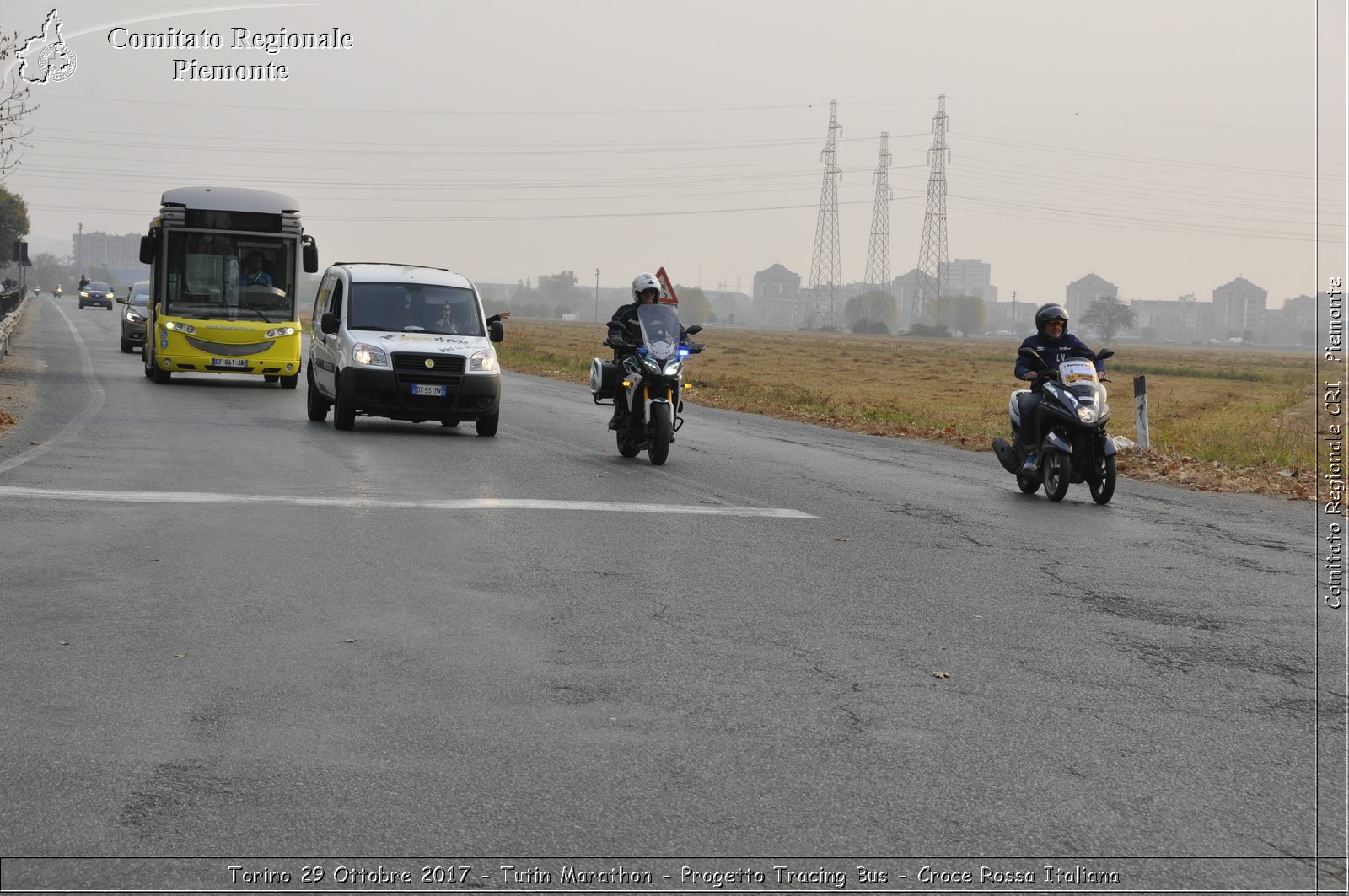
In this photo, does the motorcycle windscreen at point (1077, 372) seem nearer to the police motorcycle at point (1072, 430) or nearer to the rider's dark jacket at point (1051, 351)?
the police motorcycle at point (1072, 430)

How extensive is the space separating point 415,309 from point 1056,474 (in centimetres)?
896

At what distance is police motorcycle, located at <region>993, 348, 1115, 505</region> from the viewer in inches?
512

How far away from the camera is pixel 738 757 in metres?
5.06

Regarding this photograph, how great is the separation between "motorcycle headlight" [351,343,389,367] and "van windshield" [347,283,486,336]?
0.87 meters

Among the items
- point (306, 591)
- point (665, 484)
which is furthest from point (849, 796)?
point (665, 484)

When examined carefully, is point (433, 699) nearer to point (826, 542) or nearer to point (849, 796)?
point (849, 796)

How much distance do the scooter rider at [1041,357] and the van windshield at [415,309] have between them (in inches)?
312

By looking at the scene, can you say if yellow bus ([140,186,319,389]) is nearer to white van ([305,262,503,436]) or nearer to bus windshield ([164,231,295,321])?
bus windshield ([164,231,295,321])

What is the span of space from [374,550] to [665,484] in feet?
15.4

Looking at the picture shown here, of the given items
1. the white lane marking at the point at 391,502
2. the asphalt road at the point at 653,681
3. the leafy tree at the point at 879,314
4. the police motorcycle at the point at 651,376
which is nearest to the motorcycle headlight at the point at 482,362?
the police motorcycle at the point at 651,376

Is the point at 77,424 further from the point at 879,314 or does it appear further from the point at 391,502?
the point at 879,314

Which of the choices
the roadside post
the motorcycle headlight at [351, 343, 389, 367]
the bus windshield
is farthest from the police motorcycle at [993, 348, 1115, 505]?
the bus windshield

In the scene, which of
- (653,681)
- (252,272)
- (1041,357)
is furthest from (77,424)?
(653,681)

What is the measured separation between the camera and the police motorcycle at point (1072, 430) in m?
13.0
